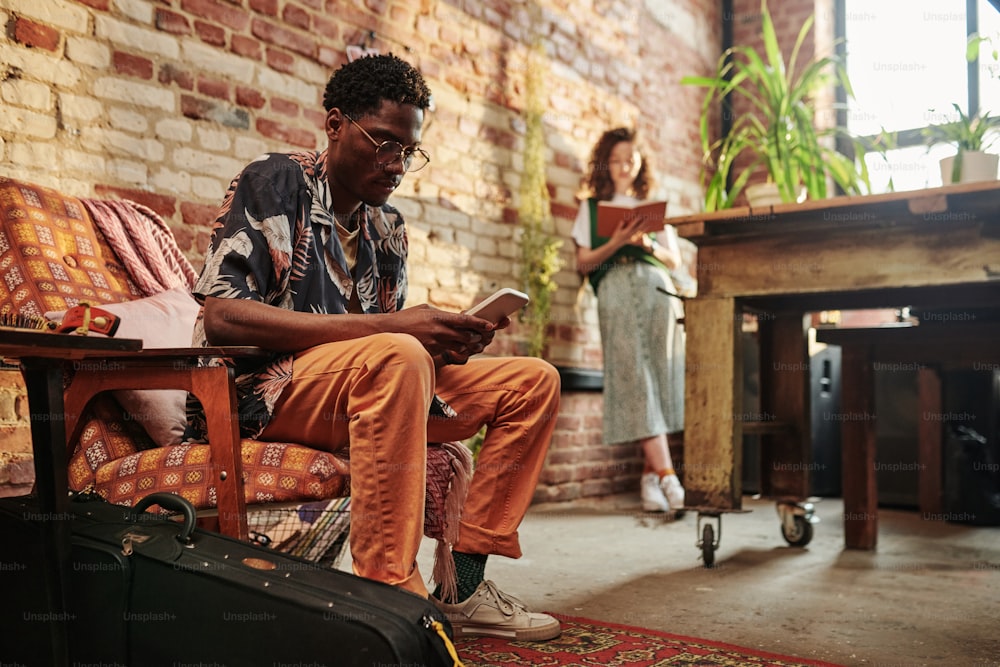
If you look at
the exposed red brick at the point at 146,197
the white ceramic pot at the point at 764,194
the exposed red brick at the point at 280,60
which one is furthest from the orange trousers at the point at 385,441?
the exposed red brick at the point at 280,60

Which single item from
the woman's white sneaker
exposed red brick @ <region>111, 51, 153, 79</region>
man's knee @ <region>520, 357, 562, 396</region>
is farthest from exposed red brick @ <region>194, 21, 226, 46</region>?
the woman's white sneaker

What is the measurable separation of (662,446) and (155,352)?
2.90 meters

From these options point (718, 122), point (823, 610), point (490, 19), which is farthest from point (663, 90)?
point (823, 610)

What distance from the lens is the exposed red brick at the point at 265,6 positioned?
2975mm

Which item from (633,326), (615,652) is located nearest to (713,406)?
(615,652)

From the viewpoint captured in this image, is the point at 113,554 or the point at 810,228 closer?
the point at 113,554

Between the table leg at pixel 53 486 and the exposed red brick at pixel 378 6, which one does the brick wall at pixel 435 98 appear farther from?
the table leg at pixel 53 486

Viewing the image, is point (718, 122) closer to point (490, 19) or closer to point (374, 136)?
point (490, 19)

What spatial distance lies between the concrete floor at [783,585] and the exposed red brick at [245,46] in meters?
1.70

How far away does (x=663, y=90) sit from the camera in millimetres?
5207

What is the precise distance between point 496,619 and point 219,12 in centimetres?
207

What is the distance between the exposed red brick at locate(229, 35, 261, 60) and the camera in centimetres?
290

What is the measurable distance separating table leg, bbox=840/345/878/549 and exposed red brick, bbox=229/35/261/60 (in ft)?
7.38

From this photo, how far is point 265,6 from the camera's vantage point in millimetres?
3014
